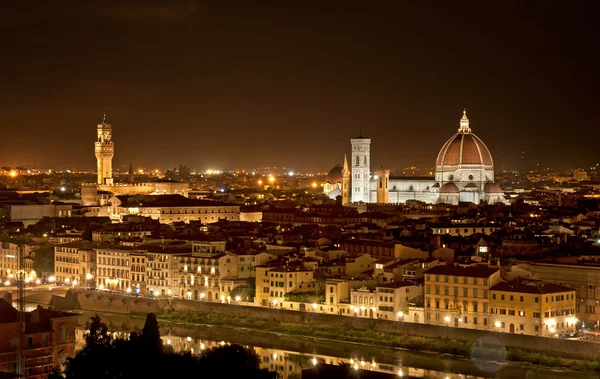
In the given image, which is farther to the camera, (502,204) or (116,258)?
(502,204)

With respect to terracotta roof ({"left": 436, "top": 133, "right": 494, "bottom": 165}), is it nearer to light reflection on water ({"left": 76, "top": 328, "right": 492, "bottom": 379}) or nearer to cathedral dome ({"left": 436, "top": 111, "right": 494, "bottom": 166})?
cathedral dome ({"left": 436, "top": 111, "right": 494, "bottom": 166})

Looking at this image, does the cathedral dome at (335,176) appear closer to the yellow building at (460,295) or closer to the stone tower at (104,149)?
the stone tower at (104,149)

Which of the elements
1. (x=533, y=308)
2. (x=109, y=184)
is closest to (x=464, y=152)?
(x=109, y=184)

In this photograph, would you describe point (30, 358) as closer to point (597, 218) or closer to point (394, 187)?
point (597, 218)

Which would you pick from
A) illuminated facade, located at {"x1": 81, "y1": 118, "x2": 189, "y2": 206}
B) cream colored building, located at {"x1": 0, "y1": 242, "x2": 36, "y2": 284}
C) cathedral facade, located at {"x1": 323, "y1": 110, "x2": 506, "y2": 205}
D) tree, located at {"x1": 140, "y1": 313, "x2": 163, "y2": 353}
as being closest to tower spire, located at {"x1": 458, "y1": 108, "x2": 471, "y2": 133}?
cathedral facade, located at {"x1": 323, "y1": 110, "x2": 506, "y2": 205}

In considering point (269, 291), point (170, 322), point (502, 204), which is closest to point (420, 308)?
point (269, 291)

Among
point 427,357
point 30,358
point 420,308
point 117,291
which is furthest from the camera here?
point 117,291
